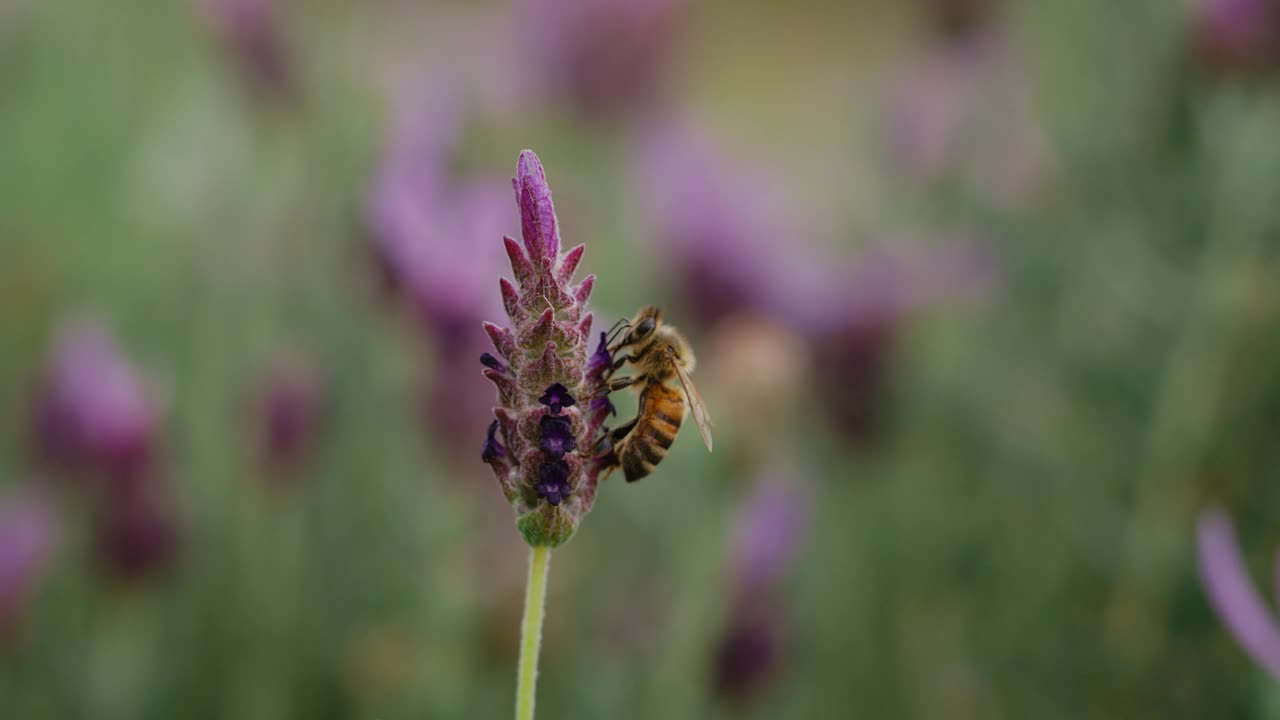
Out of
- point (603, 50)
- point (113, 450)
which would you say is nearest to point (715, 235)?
point (603, 50)

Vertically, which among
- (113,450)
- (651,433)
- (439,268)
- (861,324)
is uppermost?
(861,324)

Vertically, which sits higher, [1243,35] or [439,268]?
[1243,35]

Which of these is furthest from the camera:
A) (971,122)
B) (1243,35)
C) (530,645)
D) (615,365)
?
(971,122)

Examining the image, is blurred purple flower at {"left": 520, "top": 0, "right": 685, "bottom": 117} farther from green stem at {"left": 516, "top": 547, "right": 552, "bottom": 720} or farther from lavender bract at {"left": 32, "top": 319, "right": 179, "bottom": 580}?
green stem at {"left": 516, "top": 547, "right": 552, "bottom": 720}

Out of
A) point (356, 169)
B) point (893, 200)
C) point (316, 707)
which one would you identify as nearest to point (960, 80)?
point (893, 200)

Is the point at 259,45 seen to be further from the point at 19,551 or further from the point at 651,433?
the point at 651,433

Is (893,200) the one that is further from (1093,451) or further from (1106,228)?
(1093,451)

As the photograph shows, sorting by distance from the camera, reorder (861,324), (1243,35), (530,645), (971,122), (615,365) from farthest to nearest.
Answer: (971,122)
(861,324)
(1243,35)
(615,365)
(530,645)
